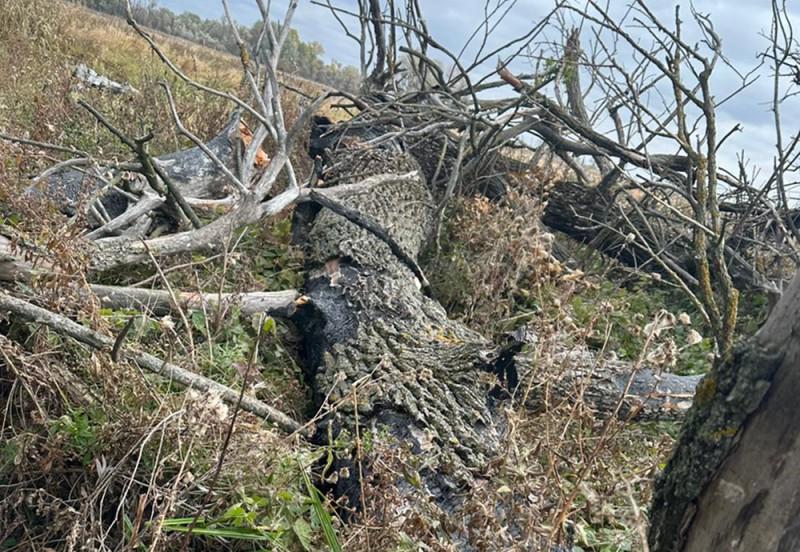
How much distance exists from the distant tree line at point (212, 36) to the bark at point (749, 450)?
13269 millimetres

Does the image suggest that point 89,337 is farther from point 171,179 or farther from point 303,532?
point 171,179

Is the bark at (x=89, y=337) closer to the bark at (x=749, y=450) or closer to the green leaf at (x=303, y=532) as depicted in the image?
the green leaf at (x=303, y=532)

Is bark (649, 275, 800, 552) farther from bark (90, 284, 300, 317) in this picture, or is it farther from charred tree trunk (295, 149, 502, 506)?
bark (90, 284, 300, 317)

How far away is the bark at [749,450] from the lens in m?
1.09

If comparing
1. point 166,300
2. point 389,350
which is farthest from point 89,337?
point 389,350

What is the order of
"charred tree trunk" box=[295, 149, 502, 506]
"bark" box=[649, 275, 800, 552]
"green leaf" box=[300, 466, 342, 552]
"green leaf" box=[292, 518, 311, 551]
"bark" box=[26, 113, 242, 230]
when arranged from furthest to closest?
"bark" box=[26, 113, 242, 230] → "charred tree trunk" box=[295, 149, 502, 506] → "green leaf" box=[292, 518, 311, 551] → "green leaf" box=[300, 466, 342, 552] → "bark" box=[649, 275, 800, 552]

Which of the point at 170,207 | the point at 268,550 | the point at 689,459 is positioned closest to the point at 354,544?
the point at 268,550

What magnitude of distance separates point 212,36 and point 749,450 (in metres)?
29.1

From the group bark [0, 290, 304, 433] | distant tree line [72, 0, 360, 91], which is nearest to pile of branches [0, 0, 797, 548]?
bark [0, 290, 304, 433]

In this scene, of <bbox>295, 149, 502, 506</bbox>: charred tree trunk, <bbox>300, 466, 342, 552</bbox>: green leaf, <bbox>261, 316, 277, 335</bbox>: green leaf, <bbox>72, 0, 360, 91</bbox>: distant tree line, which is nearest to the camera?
<bbox>300, 466, 342, 552</bbox>: green leaf

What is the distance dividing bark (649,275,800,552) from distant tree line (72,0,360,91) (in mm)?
13269

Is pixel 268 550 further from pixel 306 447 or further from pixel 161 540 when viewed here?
pixel 306 447

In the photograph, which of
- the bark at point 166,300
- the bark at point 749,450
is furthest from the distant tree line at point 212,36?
the bark at point 749,450

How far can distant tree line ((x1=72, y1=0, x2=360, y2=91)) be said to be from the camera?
17.8 metres
